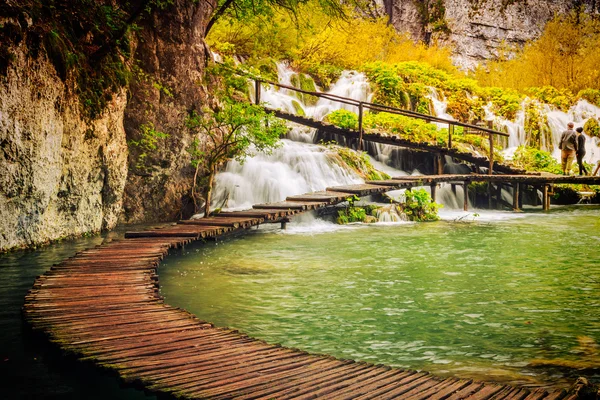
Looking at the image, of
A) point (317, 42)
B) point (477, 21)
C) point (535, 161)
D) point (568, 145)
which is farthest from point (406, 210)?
point (477, 21)

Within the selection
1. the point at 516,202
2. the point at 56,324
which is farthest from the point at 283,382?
the point at 516,202

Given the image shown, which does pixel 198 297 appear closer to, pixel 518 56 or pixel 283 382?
pixel 283 382

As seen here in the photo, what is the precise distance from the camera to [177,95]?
14312mm

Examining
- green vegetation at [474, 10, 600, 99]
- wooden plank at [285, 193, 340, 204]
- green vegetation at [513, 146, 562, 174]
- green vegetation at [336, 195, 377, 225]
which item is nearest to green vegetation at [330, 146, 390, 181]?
green vegetation at [336, 195, 377, 225]

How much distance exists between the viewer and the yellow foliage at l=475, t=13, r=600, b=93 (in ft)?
98.6

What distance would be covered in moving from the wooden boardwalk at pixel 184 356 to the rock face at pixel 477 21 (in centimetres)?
3381

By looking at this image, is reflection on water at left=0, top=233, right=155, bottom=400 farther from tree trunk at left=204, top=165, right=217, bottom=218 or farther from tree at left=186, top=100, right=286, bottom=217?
tree at left=186, top=100, right=286, bottom=217

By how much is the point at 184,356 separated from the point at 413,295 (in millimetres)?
3872

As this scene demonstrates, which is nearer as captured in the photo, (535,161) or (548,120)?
(535,161)

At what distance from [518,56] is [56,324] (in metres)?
33.1

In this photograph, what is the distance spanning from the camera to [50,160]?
32.7 ft

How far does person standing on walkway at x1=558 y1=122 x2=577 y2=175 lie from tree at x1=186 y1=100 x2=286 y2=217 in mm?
11087

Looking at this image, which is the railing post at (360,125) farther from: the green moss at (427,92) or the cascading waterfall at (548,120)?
the cascading waterfall at (548,120)

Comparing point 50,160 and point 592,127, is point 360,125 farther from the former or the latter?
point 592,127
